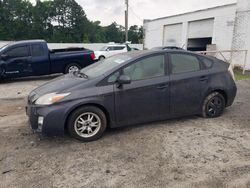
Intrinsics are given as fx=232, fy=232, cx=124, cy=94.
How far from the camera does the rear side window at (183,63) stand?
466cm

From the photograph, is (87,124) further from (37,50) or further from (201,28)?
(201,28)

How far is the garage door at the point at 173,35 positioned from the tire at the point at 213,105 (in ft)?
54.5

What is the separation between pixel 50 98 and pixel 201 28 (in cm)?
1680

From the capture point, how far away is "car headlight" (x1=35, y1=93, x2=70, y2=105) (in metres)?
3.82

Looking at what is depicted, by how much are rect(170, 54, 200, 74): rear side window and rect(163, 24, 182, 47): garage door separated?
16720 mm

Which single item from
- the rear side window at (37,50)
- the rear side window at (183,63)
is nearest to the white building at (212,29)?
the rear side window at (183,63)

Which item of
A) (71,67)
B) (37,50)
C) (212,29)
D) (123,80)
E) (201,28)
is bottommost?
(71,67)

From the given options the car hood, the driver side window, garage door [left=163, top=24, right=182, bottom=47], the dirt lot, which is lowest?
the dirt lot

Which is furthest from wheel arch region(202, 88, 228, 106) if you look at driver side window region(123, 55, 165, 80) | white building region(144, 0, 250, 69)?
white building region(144, 0, 250, 69)

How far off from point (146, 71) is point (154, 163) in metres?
1.79

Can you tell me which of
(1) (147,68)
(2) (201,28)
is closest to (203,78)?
(1) (147,68)

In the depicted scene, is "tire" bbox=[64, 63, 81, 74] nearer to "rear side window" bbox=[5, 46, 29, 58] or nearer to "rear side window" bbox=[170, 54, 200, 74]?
"rear side window" bbox=[5, 46, 29, 58]

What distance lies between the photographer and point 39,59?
10.0 m

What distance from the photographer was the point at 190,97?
4766 mm
